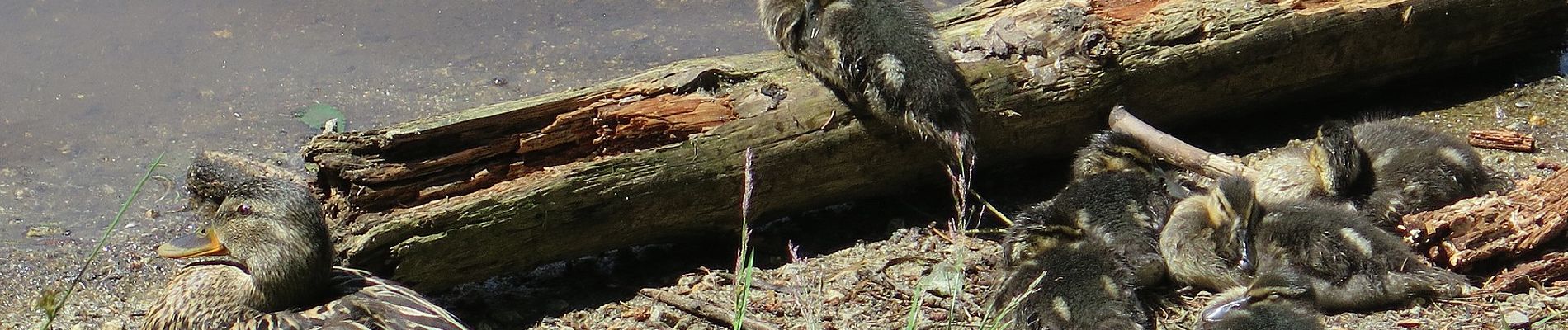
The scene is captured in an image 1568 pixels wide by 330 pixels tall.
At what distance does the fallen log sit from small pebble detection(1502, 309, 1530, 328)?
131cm

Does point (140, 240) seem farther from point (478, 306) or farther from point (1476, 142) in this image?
point (1476, 142)

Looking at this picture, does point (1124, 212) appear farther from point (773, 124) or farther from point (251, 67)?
point (251, 67)

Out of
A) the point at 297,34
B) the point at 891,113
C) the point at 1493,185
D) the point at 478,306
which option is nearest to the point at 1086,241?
the point at 891,113

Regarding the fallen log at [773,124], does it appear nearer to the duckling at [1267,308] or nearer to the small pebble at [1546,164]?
the small pebble at [1546,164]

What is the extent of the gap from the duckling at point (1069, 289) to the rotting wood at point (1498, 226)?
0.97 m

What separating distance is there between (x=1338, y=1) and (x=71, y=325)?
4.40m

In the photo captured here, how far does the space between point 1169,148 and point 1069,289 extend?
46.4 inches

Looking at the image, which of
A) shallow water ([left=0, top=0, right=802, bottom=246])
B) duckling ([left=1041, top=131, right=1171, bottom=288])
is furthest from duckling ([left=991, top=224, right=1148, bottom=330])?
shallow water ([left=0, top=0, right=802, bottom=246])

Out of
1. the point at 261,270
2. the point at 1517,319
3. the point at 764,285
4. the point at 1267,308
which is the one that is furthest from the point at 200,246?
→ the point at 1517,319

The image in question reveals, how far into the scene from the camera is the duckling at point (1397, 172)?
4.46 m

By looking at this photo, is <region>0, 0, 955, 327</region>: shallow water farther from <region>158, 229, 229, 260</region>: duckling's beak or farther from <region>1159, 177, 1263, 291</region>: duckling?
<region>1159, 177, 1263, 291</region>: duckling

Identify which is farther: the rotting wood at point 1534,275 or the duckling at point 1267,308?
the rotting wood at point 1534,275

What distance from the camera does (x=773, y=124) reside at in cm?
438

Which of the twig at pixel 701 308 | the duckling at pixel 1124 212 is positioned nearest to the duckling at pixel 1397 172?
the duckling at pixel 1124 212
